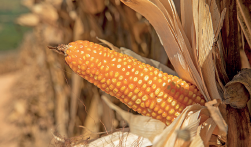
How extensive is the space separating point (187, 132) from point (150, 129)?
0.07 m

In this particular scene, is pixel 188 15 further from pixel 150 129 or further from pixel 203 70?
pixel 150 129

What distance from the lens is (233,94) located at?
1.10ft

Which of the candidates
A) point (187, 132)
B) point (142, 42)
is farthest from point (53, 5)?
point (187, 132)

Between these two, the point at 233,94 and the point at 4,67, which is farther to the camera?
the point at 4,67

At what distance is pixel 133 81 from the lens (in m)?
0.38

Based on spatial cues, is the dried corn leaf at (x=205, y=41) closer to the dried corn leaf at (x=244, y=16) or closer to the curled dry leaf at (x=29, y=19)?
the dried corn leaf at (x=244, y=16)

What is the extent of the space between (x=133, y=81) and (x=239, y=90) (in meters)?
0.19

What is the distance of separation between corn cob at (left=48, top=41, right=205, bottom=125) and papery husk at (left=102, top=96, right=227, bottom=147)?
3cm

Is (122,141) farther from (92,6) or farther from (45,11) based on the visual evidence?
(45,11)

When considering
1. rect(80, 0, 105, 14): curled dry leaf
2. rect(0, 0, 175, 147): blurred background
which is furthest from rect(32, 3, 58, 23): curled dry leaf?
rect(80, 0, 105, 14): curled dry leaf

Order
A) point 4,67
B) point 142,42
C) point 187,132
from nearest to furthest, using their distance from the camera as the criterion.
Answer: point 187,132 → point 142,42 → point 4,67

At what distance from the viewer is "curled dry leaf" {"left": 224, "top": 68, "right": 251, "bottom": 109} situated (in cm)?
34

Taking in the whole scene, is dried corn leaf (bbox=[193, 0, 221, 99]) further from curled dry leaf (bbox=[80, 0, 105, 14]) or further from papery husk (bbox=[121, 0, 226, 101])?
curled dry leaf (bbox=[80, 0, 105, 14])

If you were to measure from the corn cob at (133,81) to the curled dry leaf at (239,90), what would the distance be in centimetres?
6
